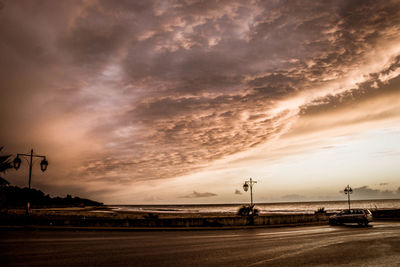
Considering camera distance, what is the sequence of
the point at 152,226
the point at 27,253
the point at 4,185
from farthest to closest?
the point at 152,226, the point at 4,185, the point at 27,253

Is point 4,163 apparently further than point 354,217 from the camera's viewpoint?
No

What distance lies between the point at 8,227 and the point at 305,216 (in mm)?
27645

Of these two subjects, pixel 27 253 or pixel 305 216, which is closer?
pixel 27 253

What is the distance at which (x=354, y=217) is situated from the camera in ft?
94.8

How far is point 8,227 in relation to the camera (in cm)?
2128

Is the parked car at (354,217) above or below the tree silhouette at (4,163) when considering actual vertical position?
below

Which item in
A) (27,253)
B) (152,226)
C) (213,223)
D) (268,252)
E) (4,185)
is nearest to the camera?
(27,253)

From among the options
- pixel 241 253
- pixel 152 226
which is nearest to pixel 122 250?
pixel 241 253

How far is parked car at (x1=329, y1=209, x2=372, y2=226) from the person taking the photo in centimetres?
2800

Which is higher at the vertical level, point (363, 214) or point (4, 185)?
point (4, 185)

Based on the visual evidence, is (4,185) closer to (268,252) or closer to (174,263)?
(174,263)

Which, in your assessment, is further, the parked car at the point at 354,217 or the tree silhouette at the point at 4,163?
the parked car at the point at 354,217

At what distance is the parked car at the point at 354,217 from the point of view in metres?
28.0

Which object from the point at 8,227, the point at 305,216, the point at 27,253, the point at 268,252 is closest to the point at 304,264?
the point at 268,252
